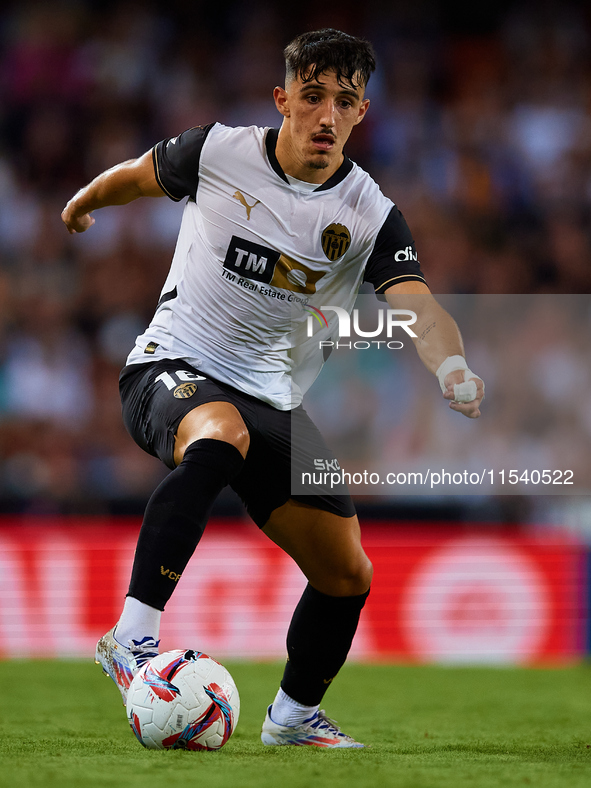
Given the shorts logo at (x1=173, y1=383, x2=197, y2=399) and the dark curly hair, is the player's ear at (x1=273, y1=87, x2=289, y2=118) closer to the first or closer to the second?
the dark curly hair

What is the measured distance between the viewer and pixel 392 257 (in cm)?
389

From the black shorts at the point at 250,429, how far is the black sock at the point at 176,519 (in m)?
0.24

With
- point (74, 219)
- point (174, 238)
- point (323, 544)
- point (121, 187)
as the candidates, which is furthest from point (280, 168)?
point (174, 238)

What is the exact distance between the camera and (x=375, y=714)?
5.48 m

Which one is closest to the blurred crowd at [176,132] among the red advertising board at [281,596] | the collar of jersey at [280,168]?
the red advertising board at [281,596]

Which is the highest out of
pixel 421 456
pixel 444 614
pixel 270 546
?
pixel 421 456

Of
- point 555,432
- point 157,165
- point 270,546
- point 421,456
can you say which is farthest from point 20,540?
point 157,165

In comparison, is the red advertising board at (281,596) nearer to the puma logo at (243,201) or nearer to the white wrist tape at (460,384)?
the puma logo at (243,201)

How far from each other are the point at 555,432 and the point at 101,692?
4.48 meters

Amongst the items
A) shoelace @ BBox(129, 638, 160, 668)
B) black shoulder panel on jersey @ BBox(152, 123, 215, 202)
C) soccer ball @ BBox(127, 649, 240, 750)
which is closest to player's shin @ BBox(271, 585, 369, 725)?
soccer ball @ BBox(127, 649, 240, 750)

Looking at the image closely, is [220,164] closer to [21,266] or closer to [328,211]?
[328,211]

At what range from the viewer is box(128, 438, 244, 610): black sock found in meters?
3.16

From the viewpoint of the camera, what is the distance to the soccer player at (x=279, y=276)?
3.66 m

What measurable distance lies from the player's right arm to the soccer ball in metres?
1.73
